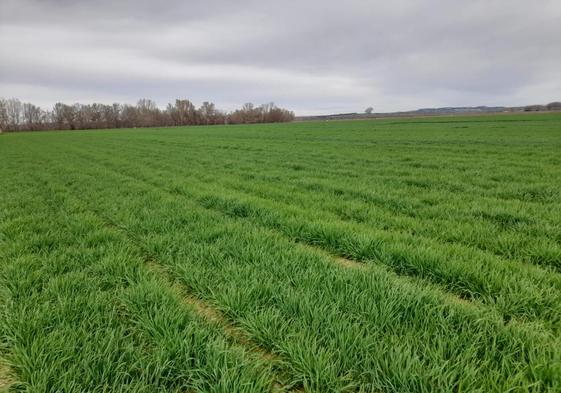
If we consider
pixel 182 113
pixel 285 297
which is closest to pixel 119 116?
pixel 182 113

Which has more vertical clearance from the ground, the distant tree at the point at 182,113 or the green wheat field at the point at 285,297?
the distant tree at the point at 182,113

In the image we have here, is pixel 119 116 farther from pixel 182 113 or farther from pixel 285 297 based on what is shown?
pixel 285 297

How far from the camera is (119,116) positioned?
11831 centimetres

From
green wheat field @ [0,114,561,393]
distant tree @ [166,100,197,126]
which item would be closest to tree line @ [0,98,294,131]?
distant tree @ [166,100,197,126]

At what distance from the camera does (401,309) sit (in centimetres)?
251

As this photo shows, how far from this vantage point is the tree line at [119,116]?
357 ft

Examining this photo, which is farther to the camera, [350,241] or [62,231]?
[62,231]

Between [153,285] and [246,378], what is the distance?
1.57 meters

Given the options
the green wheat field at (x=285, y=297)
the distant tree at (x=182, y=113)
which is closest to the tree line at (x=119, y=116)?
the distant tree at (x=182, y=113)

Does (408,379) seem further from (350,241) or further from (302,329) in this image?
(350,241)

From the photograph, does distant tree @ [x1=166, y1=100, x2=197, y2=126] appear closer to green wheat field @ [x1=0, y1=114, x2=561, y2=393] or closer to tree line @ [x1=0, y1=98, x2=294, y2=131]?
tree line @ [x1=0, y1=98, x2=294, y2=131]

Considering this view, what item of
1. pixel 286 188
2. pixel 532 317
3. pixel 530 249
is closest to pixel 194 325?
pixel 532 317

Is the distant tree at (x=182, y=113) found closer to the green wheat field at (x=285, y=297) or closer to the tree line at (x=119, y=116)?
the tree line at (x=119, y=116)

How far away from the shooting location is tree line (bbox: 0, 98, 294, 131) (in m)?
109
